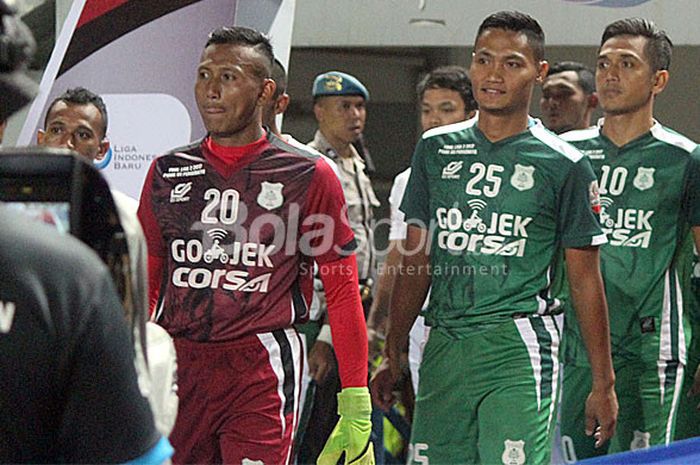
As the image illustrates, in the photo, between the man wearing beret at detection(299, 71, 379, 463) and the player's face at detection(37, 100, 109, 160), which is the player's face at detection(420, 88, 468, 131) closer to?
the man wearing beret at detection(299, 71, 379, 463)

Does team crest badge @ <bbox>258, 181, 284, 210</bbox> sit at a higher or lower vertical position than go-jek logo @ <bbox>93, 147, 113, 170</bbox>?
higher

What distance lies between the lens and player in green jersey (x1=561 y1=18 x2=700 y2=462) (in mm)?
5859

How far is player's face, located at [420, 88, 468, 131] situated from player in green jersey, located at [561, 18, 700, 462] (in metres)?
1.50

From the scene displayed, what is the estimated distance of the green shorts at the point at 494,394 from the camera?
4930 millimetres

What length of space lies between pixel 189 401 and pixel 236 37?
129 cm

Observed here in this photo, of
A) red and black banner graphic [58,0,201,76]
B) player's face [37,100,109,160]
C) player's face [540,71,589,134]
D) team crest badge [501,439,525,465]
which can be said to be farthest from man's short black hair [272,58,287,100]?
player's face [540,71,589,134]

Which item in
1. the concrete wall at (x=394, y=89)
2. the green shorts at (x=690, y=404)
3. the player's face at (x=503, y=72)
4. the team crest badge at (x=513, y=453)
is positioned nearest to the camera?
the team crest badge at (x=513, y=453)

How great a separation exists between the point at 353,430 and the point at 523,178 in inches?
44.3

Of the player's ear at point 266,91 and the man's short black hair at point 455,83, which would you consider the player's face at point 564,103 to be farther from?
the player's ear at point 266,91

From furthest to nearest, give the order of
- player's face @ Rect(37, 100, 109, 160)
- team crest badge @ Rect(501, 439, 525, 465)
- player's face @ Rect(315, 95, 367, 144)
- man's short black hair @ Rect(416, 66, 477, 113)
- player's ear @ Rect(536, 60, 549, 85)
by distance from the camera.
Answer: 1. player's face @ Rect(315, 95, 367, 144)
2. man's short black hair @ Rect(416, 66, 477, 113)
3. player's face @ Rect(37, 100, 109, 160)
4. player's ear @ Rect(536, 60, 549, 85)
5. team crest badge @ Rect(501, 439, 525, 465)

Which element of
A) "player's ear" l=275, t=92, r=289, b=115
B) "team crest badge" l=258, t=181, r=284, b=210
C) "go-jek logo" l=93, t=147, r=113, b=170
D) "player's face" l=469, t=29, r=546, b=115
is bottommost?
"go-jek logo" l=93, t=147, r=113, b=170

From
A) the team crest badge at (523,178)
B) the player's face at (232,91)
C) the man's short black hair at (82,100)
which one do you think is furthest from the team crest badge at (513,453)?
the man's short black hair at (82,100)

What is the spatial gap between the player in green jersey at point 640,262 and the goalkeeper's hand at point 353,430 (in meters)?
1.45

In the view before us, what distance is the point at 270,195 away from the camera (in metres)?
4.75
